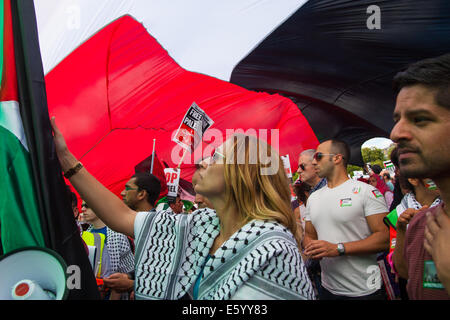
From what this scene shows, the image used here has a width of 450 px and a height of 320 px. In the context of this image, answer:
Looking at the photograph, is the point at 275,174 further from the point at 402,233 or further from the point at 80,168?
the point at 80,168

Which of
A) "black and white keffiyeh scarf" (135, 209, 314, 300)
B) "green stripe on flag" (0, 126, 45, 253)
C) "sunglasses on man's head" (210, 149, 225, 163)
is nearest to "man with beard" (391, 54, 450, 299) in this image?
"black and white keffiyeh scarf" (135, 209, 314, 300)

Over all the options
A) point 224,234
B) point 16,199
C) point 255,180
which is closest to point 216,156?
point 255,180

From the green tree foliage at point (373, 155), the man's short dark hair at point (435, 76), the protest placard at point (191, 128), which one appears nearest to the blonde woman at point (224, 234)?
the man's short dark hair at point (435, 76)

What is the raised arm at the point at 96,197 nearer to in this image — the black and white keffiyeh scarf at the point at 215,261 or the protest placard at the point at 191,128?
the black and white keffiyeh scarf at the point at 215,261

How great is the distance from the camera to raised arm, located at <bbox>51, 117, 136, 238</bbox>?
1582mm

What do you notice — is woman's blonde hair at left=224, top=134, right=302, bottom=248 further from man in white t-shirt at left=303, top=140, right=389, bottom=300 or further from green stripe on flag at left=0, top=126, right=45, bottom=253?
man in white t-shirt at left=303, top=140, right=389, bottom=300

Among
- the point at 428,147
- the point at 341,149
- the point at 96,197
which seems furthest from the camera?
the point at 341,149

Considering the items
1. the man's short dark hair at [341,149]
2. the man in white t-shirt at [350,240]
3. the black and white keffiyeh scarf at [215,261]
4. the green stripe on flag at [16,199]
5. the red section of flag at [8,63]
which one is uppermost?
the red section of flag at [8,63]

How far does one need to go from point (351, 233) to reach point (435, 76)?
1807mm

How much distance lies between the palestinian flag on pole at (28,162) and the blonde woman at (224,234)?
18 cm

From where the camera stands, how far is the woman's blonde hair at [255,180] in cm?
166

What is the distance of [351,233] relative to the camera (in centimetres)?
272

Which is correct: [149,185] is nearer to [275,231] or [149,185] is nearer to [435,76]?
[275,231]

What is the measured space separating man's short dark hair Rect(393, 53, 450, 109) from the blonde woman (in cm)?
75
